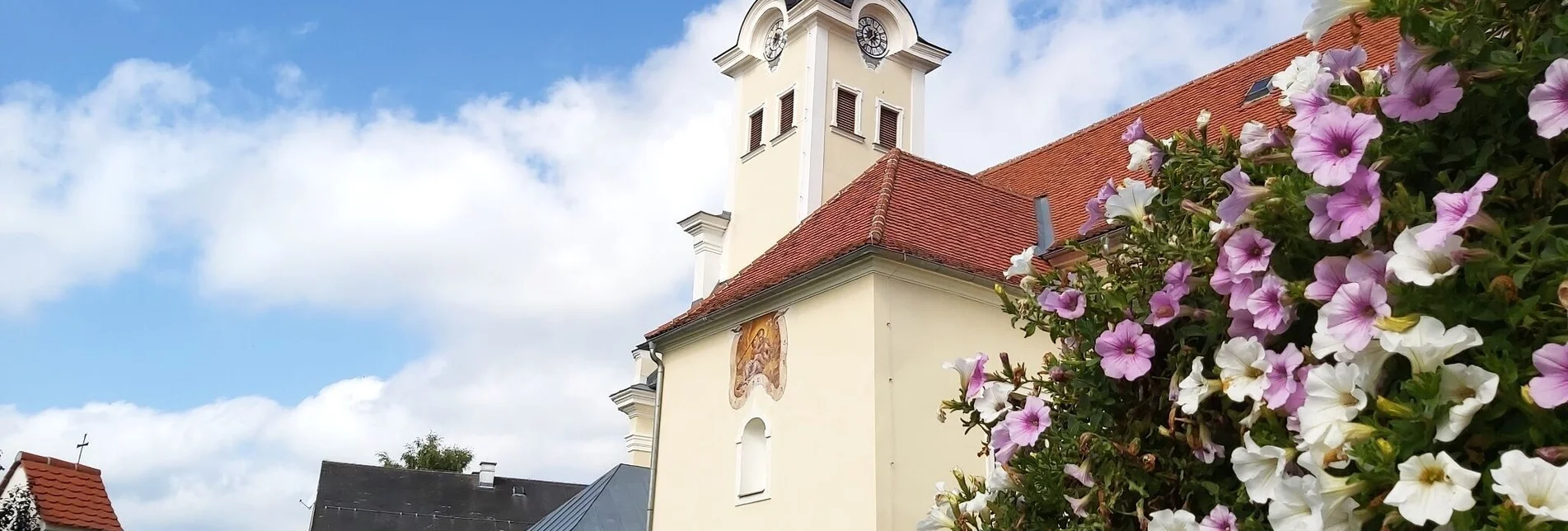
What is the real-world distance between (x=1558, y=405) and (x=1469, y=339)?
161 mm

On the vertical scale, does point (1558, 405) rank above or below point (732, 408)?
below

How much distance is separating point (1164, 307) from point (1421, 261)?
0.84 m

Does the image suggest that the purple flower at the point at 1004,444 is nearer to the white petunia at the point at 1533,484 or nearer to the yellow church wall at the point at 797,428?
the white petunia at the point at 1533,484

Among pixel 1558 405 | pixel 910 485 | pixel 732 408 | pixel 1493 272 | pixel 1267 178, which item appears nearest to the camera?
pixel 1558 405

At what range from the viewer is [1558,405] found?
2.08m

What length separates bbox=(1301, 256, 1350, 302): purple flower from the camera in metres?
2.56

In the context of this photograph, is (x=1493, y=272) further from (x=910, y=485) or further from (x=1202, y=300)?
(x=910, y=485)

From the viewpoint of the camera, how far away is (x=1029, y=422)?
3.53 m

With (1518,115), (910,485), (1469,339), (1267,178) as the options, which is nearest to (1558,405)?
(1469,339)

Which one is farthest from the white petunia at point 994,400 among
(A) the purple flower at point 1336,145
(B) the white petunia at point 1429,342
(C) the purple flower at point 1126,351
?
(B) the white petunia at point 1429,342

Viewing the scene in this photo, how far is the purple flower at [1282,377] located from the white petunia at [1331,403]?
0.74ft

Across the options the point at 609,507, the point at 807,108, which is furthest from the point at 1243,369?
the point at 609,507

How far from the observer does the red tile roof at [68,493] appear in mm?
8164

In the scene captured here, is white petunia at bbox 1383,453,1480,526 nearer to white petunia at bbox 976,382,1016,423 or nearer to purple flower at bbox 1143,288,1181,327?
purple flower at bbox 1143,288,1181,327
